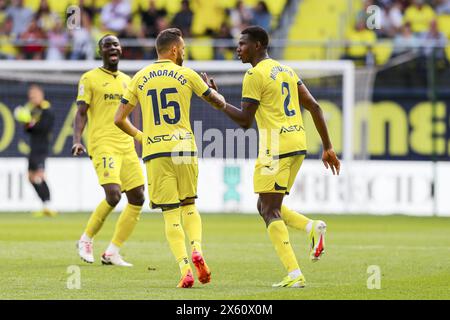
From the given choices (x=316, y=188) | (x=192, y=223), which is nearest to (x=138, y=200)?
(x=192, y=223)

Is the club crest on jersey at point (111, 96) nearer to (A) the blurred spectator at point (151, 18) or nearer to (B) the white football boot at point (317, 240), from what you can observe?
(B) the white football boot at point (317, 240)

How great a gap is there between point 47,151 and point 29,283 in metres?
13.3

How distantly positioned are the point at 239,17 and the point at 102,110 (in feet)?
48.3

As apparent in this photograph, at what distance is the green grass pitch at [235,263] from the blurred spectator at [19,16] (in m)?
8.11

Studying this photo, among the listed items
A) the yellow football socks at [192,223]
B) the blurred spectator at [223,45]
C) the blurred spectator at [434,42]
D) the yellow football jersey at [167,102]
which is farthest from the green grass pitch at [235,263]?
the blurred spectator at [223,45]

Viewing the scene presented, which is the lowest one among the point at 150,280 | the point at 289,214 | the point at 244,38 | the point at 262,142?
the point at 150,280

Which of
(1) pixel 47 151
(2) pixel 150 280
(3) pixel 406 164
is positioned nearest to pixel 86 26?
(1) pixel 47 151

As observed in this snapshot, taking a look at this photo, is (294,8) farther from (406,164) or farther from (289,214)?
(289,214)

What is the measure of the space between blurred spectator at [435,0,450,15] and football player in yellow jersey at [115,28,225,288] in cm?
1797

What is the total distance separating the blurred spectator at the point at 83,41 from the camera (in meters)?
25.5

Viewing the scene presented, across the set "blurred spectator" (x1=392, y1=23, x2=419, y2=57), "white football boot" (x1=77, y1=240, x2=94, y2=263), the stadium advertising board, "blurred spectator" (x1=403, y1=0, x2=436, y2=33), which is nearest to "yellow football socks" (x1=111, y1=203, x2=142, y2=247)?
"white football boot" (x1=77, y1=240, x2=94, y2=263)

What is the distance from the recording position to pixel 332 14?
90.8 feet

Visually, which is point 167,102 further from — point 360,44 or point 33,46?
point 33,46
